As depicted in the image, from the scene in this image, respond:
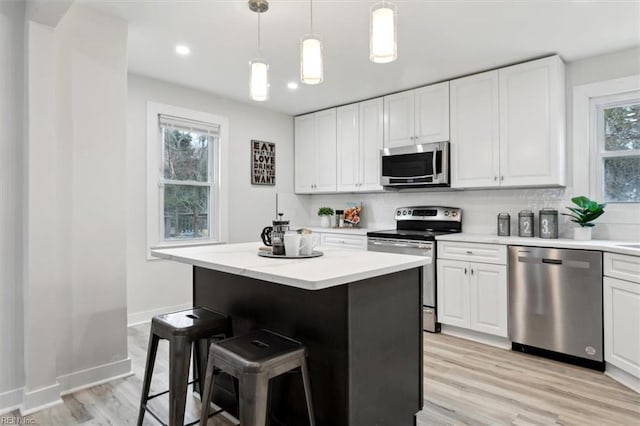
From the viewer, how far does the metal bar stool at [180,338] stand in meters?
1.73

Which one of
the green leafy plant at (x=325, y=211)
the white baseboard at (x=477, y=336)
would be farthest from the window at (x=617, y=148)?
the green leafy plant at (x=325, y=211)

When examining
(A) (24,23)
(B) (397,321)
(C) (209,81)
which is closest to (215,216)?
(C) (209,81)

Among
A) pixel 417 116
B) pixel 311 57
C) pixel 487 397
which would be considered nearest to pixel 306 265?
pixel 311 57

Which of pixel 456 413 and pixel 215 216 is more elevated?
pixel 215 216

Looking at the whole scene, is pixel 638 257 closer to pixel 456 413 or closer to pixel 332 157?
pixel 456 413

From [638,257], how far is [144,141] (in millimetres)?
4229

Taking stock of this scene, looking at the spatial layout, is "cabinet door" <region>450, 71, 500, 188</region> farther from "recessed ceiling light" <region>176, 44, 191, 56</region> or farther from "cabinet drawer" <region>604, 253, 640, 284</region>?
"recessed ceiling light" <region>176, 44, 191, 56</region>

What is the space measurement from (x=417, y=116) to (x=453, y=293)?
1.87 meters

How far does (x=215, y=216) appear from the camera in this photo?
14.6 ft

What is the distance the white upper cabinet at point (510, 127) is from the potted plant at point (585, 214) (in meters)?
0.23

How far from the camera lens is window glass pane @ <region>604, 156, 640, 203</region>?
10.4 ft

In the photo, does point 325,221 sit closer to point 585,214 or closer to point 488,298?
point 488,298

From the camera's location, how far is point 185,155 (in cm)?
421

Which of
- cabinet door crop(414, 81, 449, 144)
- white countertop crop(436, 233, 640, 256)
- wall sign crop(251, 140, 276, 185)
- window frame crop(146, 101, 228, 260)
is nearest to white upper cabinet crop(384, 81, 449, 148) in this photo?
cabinet door crop(414, 81, 449, 144)
